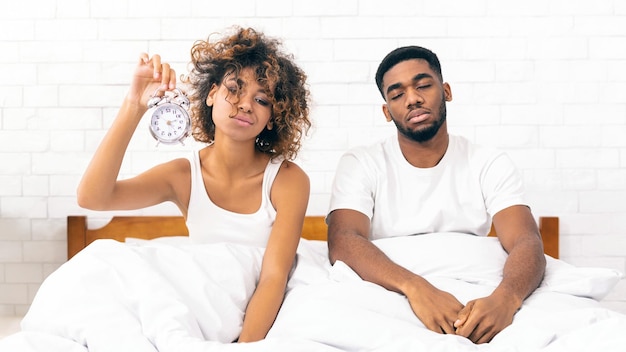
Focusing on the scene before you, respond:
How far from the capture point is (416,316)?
1.80 m

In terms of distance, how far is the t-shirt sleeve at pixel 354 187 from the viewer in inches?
90.0

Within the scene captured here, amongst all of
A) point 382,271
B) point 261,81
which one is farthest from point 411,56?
point 382,271

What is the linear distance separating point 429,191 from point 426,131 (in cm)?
20

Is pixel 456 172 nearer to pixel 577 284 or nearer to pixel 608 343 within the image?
pixel 577 284

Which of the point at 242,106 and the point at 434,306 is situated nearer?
the point at 434,306

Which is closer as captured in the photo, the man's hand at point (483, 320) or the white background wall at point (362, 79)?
the man's hand at point (483, 320)

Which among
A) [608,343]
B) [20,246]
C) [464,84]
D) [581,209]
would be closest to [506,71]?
[464,84]

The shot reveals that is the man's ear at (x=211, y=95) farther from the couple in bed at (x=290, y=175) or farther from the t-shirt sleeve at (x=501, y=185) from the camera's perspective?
the t-shirt sleeve at (x=501, y=185)

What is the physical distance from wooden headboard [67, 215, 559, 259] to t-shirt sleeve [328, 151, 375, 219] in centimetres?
93

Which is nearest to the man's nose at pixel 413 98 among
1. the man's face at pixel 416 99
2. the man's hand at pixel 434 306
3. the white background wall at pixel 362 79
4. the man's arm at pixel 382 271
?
the man's face at pixel 416 99

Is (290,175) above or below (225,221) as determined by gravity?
above

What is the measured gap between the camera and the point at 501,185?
2.29 metres

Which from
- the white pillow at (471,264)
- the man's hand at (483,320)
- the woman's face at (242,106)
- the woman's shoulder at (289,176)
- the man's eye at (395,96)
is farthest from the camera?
the man's eye at (395,96)

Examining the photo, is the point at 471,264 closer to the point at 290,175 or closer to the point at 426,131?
the point at 426,131
